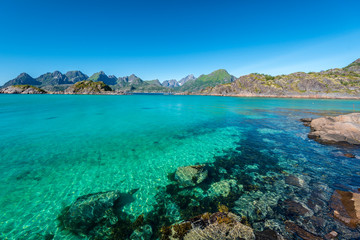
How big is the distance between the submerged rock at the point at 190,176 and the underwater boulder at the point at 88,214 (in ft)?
16.2

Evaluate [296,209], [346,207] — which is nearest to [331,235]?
[296,209]

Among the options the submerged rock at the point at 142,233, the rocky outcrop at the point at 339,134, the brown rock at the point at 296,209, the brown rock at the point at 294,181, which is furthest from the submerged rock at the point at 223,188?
the rocky outcrop at the point at 339,134

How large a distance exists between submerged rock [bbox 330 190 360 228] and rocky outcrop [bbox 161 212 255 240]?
18.2ft

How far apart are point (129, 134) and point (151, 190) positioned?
15398 mm

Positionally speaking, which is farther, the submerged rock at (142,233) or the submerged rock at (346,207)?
the submerged rock at (346,207)

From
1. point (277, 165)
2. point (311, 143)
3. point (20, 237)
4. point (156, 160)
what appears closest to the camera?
point (20, 237)

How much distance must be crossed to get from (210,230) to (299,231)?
4.49m

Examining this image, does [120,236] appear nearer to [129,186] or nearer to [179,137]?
[129,186]

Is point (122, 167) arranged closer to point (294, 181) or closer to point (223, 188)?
point (223, 188)

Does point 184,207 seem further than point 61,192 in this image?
No

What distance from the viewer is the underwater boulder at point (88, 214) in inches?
286

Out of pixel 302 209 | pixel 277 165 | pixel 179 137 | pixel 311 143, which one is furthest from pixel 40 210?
pixel 311 143

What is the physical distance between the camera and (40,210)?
836 cm

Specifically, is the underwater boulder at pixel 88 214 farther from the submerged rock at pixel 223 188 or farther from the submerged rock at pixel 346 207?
the submerged rock at pixel 346 207
